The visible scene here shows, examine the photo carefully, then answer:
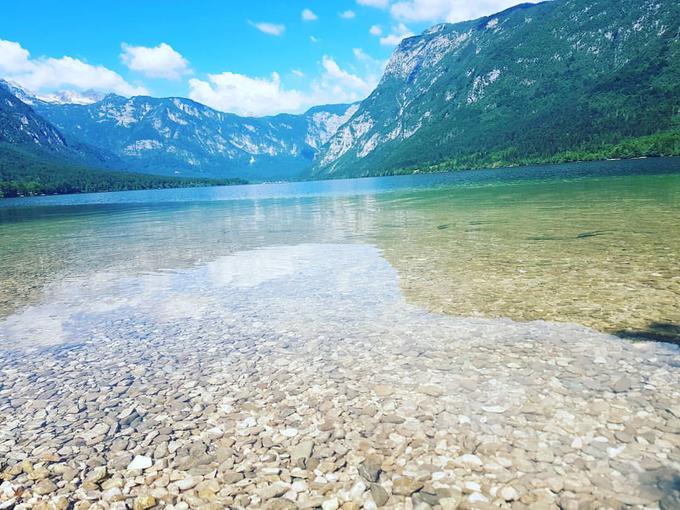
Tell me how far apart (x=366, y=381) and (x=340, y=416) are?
1709mm

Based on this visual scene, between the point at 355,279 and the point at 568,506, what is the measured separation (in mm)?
16153

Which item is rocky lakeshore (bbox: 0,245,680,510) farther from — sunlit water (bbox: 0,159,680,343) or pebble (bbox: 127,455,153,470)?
sunlit water (bbox: 0,159,680,343)

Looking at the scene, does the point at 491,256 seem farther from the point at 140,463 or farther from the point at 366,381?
the point at 140,463

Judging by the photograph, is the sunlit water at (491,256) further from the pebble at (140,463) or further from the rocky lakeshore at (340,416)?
the pebble at (140,463)

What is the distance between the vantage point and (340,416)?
9.45 metres

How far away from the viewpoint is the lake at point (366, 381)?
7.48 meters

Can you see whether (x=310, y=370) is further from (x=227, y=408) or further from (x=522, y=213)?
(x=522, y=213)

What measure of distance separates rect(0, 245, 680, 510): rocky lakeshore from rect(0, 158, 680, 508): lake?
46mm

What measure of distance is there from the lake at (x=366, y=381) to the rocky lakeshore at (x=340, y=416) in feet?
0.15

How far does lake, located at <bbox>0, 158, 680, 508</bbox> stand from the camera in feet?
24.5

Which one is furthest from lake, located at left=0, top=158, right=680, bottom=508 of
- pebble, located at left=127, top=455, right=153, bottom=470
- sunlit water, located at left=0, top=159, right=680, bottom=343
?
sunlit water, located at left=0, top=159, right=680, bottom=343

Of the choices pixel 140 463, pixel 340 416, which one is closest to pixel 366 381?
pixel 340 416

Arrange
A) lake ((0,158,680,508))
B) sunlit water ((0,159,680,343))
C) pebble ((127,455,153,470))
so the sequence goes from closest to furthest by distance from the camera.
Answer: lake ((0,158,680,508)), pebble ((127,455,153,470)), sunlit water ((0,159,680,343))

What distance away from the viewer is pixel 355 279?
22281 mm
